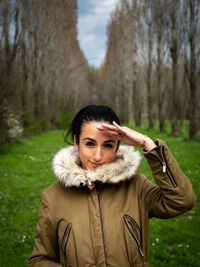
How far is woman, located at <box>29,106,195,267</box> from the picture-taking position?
1396 mm

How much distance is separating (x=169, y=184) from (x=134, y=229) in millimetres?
383

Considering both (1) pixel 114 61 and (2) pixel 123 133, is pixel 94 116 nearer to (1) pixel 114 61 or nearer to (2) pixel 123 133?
(2) pixel 123 133

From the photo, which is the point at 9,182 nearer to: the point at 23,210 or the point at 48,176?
the point at 48,176

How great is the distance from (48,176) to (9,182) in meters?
Answer: 1.03

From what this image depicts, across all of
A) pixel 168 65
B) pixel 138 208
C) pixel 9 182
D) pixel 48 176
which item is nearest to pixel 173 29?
pixel 168 65

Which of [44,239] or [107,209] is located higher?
[107,209]

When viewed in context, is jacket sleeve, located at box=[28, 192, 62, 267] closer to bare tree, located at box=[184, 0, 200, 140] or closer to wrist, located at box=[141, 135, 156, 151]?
wrist, located at box=[141, 135, 156, 151]

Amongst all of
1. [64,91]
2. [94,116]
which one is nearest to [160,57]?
[64,91]

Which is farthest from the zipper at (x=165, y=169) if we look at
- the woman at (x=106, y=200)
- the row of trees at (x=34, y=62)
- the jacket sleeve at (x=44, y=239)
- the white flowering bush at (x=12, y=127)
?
the white flowering bush at (x=12, y=127)

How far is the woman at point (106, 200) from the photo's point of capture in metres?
1.40

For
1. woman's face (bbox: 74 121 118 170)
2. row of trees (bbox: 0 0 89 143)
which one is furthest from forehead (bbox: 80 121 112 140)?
row of trees (bbox: 0 0 89 143)

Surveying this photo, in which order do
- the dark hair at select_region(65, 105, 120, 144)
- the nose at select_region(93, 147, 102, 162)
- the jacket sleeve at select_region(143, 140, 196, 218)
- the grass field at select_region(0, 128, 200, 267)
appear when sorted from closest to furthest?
1. the jacket sleeve at select_region(143, 140, 196, 218)
2. the nose at select_region(93, 147, 102, 162)
3. the dark hair at select_region(65, 105, 120, 144)
4. the grass field at select_region(0, 128, 200, 267)

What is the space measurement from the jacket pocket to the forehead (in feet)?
1.82

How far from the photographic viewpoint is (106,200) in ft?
4.94
